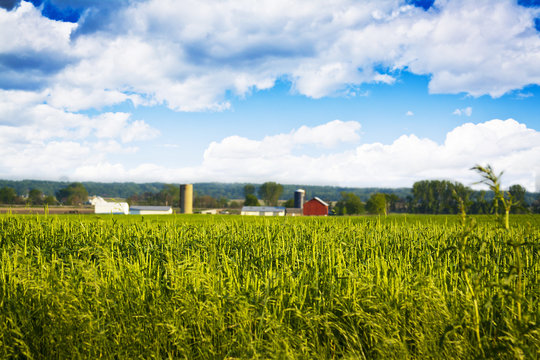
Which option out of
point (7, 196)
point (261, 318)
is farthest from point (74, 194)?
point (261, 318)

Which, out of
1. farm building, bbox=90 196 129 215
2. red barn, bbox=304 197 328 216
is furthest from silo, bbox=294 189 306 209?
farm building, bbox=90 196 129 215

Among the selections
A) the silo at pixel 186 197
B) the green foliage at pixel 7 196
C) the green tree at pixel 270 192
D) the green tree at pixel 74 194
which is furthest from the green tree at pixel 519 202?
the green tree at pixel 270 192

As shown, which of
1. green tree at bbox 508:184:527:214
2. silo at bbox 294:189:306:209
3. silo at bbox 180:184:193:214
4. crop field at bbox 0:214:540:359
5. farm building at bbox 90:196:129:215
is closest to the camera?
green tree at bbox 508:184:527:214

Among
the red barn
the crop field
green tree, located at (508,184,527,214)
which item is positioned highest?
green tree, located at (508,184,527,214)

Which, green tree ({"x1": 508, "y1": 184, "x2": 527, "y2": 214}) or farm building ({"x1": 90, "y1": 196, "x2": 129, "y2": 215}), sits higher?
green tree ({"x1": 508, "y1": 184, "x2": 527, "y2": 214})

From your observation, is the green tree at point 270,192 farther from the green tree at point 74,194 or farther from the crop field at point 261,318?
the crop field at point 261,318

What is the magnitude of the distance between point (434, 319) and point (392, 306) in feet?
1.42

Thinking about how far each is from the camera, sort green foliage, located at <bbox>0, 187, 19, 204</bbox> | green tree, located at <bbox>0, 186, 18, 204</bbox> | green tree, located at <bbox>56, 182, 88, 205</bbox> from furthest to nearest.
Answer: green tree, located at <bbox>56, 182, 88, 205</bbox> < green tree, located at <bbox>0, 186, 18, 204</bbox> < green foliage, located at <bbox>0, 187, 19, 204</bbox>

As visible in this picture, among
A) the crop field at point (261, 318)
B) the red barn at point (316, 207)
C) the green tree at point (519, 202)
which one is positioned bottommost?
the red barn at point (316, 207)

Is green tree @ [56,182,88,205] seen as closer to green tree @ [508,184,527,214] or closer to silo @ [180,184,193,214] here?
silo @ [180,184,193,214]

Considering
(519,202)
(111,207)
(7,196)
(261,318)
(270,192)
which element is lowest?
(7,196)

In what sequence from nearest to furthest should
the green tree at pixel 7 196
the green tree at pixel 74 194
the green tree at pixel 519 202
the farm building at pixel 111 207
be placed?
the green tree at pixel 519 202 → the farm building at pixel 111 207 → the green tree at pixel 7 196 → the green tree at pixel 74 194

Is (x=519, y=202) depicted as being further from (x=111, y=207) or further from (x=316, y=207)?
(x=316, y=207)

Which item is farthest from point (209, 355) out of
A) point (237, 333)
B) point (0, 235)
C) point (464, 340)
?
point (0, 235)
